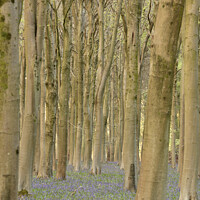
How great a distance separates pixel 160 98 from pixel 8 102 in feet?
7.33

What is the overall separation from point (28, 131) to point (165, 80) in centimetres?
469

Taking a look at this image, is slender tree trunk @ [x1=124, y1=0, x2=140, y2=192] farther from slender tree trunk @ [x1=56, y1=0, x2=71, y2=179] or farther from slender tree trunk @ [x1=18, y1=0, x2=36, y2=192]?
slender tree trunk @ [x1=18, y1=0, x2=36, y2=192]

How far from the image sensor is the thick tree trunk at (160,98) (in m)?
4.63

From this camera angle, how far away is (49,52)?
41.5ft

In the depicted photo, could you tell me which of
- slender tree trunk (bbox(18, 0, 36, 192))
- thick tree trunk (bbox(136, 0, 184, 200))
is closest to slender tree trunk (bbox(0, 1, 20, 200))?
thick tree trunk (bbox(136, 0, 184, 200))

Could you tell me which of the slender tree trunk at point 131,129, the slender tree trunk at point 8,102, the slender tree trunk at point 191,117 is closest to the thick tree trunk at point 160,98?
the slender tree trunk at point 8,102

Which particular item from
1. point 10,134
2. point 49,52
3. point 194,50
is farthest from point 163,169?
point 49,52

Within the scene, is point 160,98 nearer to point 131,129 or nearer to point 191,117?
point 191,117

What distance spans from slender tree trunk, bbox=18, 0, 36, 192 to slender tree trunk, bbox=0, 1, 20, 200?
375 cm

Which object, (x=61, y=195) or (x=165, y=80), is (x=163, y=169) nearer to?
(x=165, y=80)

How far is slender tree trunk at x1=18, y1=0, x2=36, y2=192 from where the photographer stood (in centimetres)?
800

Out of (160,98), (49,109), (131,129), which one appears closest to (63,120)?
(49,109)

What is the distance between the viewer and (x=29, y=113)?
8094mm

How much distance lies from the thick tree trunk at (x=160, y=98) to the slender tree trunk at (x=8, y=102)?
6.55 ft
